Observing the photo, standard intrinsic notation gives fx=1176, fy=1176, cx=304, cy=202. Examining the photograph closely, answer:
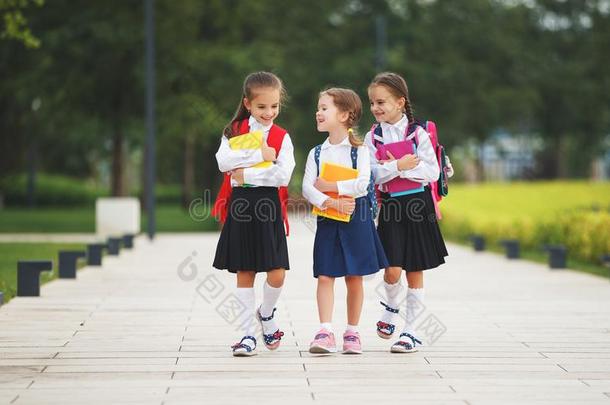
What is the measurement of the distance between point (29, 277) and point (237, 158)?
4.61 m

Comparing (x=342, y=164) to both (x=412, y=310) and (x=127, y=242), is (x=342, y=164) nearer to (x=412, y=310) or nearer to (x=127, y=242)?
(x=412, y=310)

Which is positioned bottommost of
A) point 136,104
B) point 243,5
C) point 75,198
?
point 75,198

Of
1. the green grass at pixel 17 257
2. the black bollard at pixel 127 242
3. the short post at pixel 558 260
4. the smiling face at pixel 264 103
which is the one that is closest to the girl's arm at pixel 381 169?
the smiling face at pixel 264 103

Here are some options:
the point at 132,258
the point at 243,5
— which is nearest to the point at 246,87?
the point at 132,258

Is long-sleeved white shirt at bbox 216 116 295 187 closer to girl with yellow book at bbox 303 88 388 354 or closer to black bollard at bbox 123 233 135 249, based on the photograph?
girl with yellow book at bbox 303 88 388 354

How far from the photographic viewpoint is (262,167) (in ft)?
24.3

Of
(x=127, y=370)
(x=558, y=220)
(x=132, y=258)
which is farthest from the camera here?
(x=558, y=220)

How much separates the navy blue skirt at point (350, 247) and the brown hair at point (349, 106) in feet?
1.32

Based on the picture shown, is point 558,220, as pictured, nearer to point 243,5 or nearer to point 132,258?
point 132,258

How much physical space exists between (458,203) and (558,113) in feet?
79.4

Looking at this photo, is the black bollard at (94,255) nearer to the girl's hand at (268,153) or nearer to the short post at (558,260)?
the short post at (558,260)

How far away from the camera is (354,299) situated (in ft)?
25.0

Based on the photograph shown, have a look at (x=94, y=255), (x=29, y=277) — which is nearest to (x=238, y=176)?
(x=29, y=277)

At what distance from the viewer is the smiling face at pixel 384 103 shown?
25.2ft
